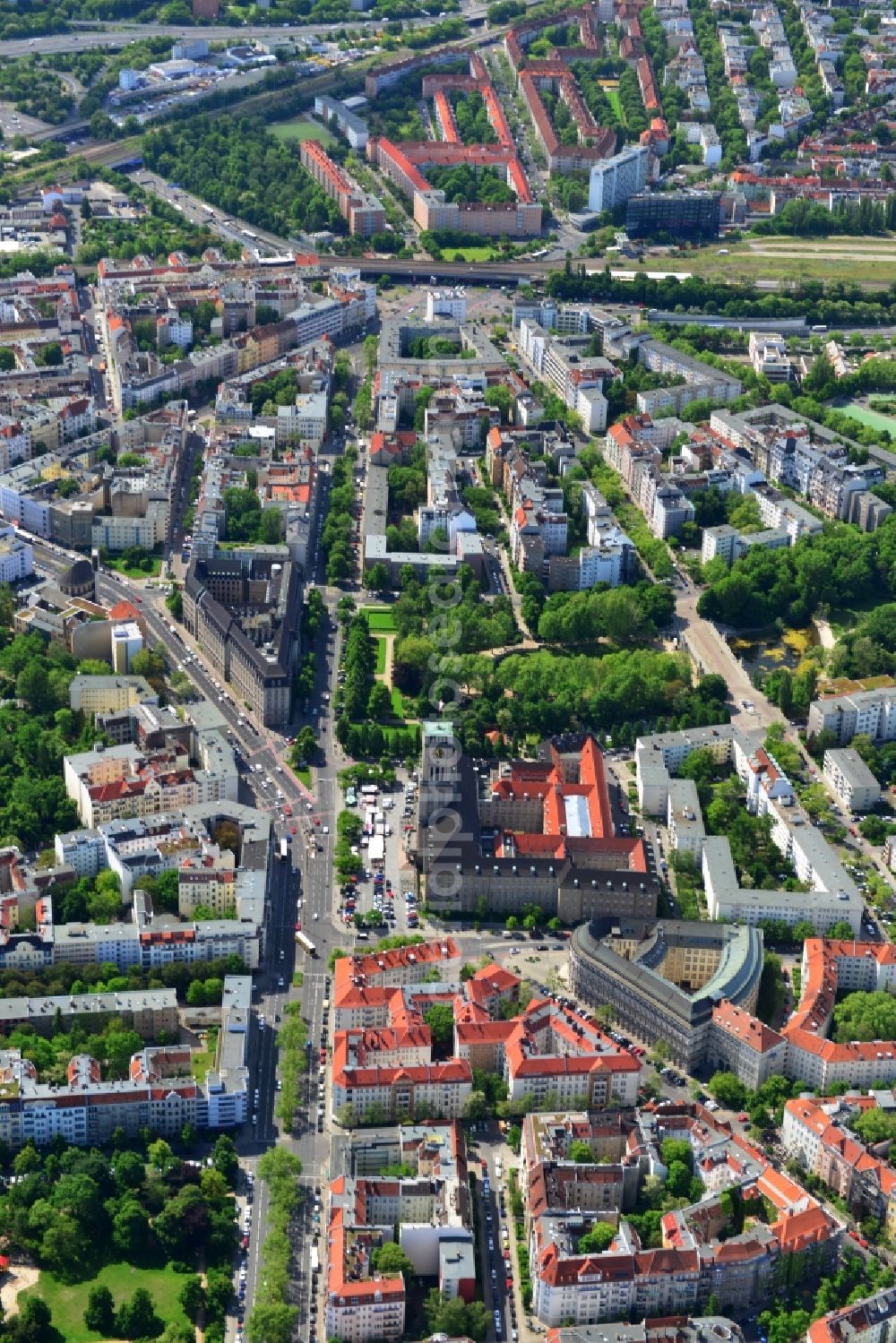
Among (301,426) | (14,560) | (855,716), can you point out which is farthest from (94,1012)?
(301,426)

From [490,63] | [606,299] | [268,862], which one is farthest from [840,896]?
[490,63]

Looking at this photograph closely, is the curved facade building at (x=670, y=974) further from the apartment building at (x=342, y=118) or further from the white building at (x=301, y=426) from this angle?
the apartment building at (x=342, y=118)

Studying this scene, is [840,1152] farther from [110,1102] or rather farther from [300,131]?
[300,131]

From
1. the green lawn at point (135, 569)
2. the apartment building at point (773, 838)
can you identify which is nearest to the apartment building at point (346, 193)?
the green lawn at point (135, 569)

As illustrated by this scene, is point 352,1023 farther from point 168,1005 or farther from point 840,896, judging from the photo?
point 840,896

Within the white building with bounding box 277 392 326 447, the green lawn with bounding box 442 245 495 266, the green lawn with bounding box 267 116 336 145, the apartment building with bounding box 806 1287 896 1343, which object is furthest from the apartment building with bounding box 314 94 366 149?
the apartment building with bounding box 806 1287 896 1343

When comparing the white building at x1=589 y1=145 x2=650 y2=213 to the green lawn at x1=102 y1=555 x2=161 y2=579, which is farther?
the white building at x1=589 y1=145 x2=650 y2=213

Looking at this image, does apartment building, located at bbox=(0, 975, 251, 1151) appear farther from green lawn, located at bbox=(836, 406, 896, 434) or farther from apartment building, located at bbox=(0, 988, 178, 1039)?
green lawn, located at bbox=(836, 406, 896, 434)

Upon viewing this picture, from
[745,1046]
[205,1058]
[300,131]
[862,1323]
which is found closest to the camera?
[862,1323]
